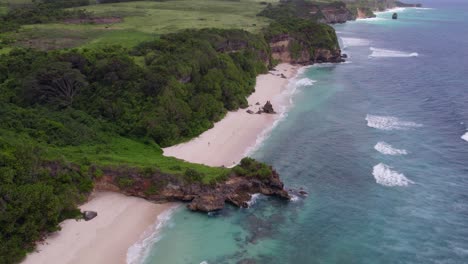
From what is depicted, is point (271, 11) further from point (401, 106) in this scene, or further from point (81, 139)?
point (81, 139)

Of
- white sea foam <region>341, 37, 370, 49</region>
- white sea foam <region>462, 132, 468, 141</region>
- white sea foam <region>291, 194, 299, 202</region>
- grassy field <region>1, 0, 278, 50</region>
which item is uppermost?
grassy field <region>1, 0, 278, 50</region>

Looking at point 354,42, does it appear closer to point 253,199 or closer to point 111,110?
point 111,110

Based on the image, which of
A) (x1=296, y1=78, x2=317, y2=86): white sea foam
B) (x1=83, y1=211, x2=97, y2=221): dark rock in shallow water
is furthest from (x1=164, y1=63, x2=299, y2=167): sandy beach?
(x1=83, y1=211, x2=97, y2=221): dark rock in shallow water

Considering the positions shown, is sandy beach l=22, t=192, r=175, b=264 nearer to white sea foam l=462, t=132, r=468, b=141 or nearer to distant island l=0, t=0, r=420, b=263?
distant island l=0, t=0, r=420, b=263

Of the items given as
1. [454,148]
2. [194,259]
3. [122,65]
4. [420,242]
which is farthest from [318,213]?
[122,65]

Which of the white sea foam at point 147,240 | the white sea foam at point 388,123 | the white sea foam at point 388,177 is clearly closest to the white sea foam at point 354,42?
the white sea foam at point 388,123

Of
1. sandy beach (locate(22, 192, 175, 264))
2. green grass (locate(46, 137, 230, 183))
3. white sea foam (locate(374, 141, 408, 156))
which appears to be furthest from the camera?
white sea foam (locate(374, 141, 408, 156))

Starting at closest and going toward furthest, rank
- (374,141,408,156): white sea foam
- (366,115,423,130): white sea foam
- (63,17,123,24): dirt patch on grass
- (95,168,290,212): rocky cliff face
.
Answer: (95,168,290,212): rocky cliff face
(374,141,408,156): white sea foam
(366,115,423,130): white sea foam
(63,17,123,24): dirt patch on grass

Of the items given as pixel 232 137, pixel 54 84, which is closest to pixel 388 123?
pixel 232 137
